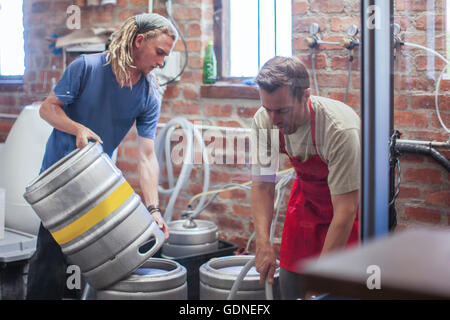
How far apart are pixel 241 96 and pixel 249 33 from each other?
143 millimetres

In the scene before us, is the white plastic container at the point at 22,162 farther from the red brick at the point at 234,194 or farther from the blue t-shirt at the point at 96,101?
the red brick at the point at 234,194

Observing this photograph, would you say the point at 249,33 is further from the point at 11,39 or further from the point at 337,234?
the point at 11,39

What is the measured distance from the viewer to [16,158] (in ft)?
4.14

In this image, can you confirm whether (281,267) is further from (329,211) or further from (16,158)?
(16,158)

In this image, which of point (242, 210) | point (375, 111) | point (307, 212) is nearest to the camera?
point (375, 111)

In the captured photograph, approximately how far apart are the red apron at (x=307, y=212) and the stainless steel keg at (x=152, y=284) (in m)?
0.23

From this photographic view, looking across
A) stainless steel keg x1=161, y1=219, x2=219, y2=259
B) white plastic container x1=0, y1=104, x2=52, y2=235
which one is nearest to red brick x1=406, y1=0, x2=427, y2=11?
stainless steel keg x1=161, y1=219, x2=219, y2=259

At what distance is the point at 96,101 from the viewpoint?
3.76ft

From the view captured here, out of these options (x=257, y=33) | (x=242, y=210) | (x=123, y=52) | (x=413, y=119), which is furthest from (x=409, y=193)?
(x=123, y=52)

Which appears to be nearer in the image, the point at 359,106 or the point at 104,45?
the point at 359,106

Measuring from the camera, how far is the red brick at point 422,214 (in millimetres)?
1133

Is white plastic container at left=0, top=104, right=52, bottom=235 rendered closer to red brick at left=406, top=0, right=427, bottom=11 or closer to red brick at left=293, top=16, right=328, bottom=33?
red brick at left=293, top=16, right=328, bottom=33
